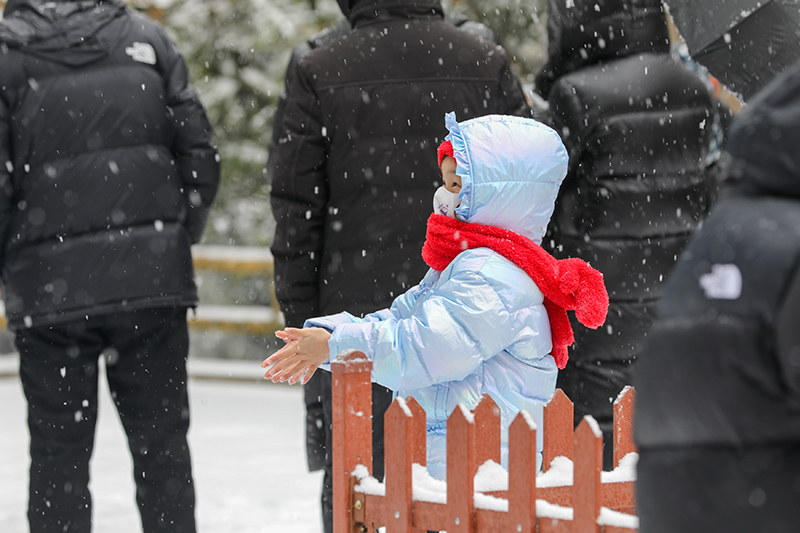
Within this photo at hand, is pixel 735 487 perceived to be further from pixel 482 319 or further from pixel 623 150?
pixel 623 150

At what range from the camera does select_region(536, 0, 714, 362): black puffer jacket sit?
3867mm

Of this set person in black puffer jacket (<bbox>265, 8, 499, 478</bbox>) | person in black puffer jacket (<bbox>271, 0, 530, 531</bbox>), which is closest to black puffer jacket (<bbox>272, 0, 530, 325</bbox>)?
person in black puffer jacket (<bbox>271, 0, 530, 531</bbox>)

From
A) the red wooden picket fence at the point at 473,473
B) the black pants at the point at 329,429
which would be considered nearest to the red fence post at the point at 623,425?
the red wooden picket fence at the point at 473,473

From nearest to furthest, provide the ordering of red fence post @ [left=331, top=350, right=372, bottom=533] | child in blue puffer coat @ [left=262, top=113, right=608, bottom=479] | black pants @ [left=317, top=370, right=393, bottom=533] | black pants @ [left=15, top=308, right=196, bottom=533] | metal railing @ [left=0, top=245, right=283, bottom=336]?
1. red fence post @ [left=331, top=350, right=372, bottom=533]
2. child in blue puffer coat @ [left=262, top=113, right=608, bottom=479]
3. black pants @ [left=317, top=370, right=393, bottom=533]
4. black pants @ [left=15, top=308, right=196, bottom=533]
5. metal railing @ [left=0, top=245, right=283, bottom=336]

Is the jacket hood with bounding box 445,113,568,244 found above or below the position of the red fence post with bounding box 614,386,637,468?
above

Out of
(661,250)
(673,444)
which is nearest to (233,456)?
(661,250)

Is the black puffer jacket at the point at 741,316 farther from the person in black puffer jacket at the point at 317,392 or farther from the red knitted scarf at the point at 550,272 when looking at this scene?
the person in black puffer jacket at the point at 317,392

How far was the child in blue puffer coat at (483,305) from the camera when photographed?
7.73 ft

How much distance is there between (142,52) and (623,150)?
1.77 metres

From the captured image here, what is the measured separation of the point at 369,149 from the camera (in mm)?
3631

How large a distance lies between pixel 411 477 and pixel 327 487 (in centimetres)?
163

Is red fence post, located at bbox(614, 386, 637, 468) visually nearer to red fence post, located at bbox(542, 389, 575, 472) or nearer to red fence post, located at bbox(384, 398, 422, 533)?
red fence post, located at bbox(542, 389, 575, 472)

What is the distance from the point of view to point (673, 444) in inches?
48.8

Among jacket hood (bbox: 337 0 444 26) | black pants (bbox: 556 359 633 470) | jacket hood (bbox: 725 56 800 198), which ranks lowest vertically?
black pants (bbox: 556 359 633 470)
